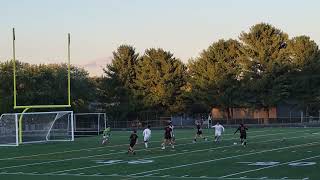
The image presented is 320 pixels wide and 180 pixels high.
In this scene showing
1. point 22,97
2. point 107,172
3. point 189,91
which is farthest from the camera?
point 189,91

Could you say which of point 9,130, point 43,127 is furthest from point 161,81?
point 9,130

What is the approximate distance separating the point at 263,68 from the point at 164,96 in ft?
44.3

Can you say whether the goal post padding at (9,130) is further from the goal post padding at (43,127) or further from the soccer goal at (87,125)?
the soccer goal at (87,125)

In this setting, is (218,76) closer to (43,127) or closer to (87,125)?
(87,125)

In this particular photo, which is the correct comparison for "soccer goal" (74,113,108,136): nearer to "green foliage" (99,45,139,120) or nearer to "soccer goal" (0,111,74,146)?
"soccer goal" (0,111,74,146)

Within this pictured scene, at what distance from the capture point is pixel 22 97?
79875 mm

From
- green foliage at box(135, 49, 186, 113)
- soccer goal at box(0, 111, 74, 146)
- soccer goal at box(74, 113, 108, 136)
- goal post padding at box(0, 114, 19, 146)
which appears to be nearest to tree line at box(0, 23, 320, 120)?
green foliage at box(135, 49, 186, 113)

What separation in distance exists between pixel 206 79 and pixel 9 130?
43351 mm

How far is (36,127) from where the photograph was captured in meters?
47.7

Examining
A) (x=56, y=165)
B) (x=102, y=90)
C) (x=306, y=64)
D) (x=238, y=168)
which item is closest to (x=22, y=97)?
(x=102, y=90)

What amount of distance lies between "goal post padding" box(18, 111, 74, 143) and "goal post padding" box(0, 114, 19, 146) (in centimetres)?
92

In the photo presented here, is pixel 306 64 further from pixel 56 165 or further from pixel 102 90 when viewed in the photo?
pixel 56 165

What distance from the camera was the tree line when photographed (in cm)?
8112

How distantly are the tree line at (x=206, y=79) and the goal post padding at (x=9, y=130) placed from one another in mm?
31425
